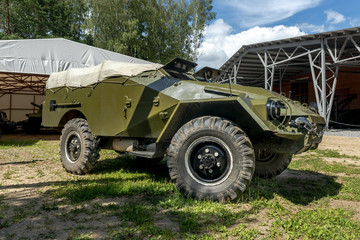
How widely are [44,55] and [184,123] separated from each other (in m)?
9.78

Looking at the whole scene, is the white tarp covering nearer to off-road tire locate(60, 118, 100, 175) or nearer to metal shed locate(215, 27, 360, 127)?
metal shed locate(215, 27, 360, 127)

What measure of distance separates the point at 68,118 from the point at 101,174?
5.17ft

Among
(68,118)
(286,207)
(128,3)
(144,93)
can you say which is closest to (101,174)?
(68,118)

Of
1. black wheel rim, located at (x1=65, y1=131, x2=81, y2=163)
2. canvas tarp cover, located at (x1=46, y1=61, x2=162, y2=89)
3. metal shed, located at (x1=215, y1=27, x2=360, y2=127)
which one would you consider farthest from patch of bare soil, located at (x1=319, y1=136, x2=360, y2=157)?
black wheel rim, located at (x1=65, y1=131, x2=81, y2=163)

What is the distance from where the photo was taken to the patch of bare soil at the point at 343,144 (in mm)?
8719

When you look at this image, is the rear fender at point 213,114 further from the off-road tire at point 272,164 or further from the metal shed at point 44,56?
the metal shed at point 44,56

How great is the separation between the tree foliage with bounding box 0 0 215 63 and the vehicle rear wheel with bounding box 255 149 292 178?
76.0 feet

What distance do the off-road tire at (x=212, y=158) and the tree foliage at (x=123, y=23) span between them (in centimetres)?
2385

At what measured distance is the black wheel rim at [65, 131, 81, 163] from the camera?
17.6 ft

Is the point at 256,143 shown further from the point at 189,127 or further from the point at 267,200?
the point at 189,127

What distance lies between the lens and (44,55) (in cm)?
1145

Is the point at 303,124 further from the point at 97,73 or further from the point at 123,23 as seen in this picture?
the point at 123,23

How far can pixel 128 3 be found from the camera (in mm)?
28281

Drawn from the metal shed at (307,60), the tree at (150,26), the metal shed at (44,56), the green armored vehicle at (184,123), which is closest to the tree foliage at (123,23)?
the tree at (150,26)
